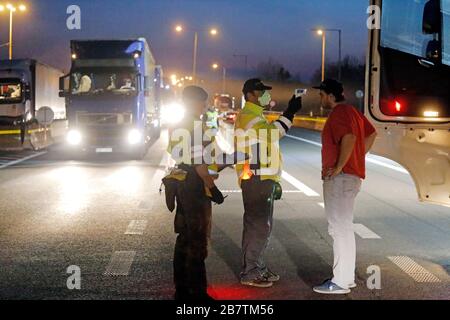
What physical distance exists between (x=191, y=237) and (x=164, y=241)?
108 inches

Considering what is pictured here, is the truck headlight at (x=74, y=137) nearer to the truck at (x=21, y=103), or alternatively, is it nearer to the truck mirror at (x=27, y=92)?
the truck at (x=21, y=103)

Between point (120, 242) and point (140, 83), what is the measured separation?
1211cm

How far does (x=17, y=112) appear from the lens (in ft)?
74.0

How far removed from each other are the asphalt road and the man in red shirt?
24cm

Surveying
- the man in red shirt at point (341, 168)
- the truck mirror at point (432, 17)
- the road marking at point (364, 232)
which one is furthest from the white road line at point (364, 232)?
the truck mirror at point (432, 17)

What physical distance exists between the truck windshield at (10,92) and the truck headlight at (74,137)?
4501mm

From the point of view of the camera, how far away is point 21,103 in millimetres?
22656

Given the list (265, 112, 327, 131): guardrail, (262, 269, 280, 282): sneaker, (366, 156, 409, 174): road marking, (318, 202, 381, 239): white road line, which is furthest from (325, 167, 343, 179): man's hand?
(265, 112, 327, 131): guardrail

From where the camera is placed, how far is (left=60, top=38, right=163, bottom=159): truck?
63.1ft

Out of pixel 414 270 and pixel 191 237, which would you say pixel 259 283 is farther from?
pixel 414 270

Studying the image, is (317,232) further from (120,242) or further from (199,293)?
(199,293)

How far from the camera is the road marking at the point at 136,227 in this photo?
8.62 meters

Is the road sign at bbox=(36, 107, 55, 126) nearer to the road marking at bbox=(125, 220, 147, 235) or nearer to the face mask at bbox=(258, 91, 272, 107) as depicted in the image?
the road marking at bbox=(125, 220, 147, 235)

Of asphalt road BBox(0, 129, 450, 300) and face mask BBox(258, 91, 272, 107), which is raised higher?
face mask BBox(258, 91, 272, 107)
